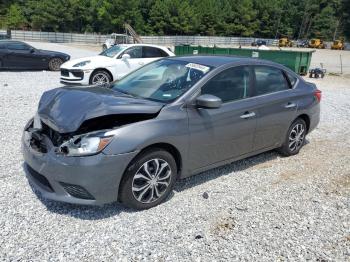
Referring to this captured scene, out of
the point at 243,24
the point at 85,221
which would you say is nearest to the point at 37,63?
the point at 85,221

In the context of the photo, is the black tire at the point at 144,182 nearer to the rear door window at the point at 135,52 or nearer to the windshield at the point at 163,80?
the windshield at the point at 163,80

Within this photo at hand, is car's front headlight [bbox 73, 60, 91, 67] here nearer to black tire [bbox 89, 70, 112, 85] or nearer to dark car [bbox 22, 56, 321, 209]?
black tire [bbox 89, 70, 112, 85]

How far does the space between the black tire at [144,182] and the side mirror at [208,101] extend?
667 mm

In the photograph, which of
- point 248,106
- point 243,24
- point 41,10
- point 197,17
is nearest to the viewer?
point 248,106

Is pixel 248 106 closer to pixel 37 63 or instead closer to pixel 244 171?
pixel 244 171

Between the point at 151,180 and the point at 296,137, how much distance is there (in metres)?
2.97

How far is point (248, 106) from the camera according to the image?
4.62m

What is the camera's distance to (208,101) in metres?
3.91

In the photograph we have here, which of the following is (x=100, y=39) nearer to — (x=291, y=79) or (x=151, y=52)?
(x=151, y=52)

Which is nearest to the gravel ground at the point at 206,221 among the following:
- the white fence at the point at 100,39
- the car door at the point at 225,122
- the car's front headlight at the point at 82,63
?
the car door at the point at 225,122

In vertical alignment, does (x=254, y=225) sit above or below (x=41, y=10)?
below

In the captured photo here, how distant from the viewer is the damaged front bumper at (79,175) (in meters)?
3.31

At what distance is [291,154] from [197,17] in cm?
7236

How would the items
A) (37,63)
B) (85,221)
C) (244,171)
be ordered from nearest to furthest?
(85,221) < (244,171) < (37,63)
